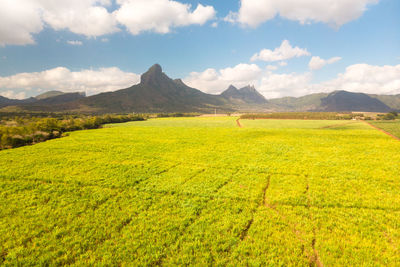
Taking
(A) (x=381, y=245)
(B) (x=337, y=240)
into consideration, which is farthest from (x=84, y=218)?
(A) (x=381, y=245)

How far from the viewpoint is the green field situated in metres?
6.94

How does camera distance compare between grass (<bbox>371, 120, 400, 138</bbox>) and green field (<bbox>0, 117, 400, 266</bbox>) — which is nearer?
green field (<bbox>0, 117, 400, 266</bbox>)

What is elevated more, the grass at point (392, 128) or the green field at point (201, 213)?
the grass at point (392, 128)

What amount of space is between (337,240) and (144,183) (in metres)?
12.8

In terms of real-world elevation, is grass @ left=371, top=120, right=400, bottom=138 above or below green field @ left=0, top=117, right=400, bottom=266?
above

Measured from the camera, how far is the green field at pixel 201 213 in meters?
6.94

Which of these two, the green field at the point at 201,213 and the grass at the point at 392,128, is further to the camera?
the grass at the point at 392,128

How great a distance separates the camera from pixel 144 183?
1390 centimetres

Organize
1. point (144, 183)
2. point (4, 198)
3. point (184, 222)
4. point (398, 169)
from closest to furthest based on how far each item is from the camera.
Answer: point (184, 222), point (4, 198), point (144, 183), point (398, 169)

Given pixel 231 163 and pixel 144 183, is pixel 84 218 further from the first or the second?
pixel 231 163

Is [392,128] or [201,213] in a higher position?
[392,128]

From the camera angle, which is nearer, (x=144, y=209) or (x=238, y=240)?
(x=238, y=240)

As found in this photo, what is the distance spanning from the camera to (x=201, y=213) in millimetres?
9797

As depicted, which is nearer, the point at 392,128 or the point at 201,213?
the point at 201,213
